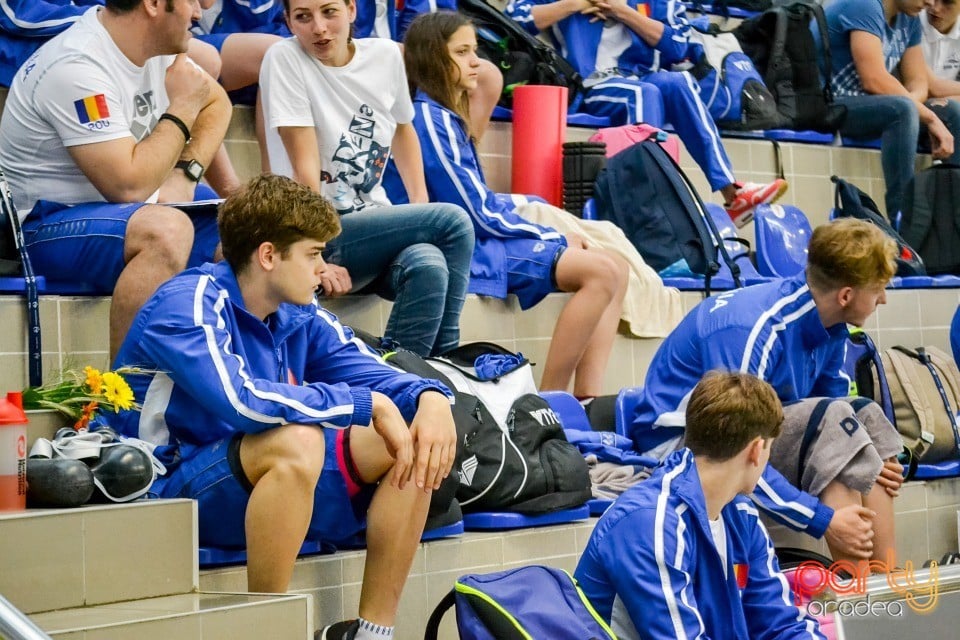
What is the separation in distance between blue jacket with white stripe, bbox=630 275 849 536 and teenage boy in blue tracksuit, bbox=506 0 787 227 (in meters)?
2.03

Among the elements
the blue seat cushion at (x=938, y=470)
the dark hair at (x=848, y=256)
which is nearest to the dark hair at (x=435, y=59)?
the dark hair at (x=848, y=256)

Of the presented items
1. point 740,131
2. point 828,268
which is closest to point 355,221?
point 828,268

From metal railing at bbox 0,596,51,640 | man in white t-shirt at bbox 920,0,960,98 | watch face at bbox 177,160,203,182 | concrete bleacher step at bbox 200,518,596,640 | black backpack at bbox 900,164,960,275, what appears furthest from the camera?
man in white t-shirt at bbox 920,0,960,98

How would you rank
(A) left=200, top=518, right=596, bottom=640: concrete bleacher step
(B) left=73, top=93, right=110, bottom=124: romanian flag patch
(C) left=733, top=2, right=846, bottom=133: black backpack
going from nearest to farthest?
(A) left=200, top=518, right=596, bottom=640: concrete bleacher step
(B) left=73, top=93, right=110, bottom=124: romanian flag patch
(C) left=733, top=2, right=846, bottom=133: black backpack

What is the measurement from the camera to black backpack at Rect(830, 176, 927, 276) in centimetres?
671

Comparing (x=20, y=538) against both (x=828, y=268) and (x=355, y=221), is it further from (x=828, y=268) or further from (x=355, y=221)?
(x=828, y=268)

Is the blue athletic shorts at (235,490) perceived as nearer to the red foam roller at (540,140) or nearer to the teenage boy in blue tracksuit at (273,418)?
the teenage boy in blue tracksuit at (273,418)

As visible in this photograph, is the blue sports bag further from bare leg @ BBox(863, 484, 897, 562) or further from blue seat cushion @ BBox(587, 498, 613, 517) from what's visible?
bare leg @ BBox(863, 484, 897, 562)

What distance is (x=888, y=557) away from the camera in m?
4.47

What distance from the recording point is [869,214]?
271 inches

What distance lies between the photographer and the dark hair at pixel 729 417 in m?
3.24

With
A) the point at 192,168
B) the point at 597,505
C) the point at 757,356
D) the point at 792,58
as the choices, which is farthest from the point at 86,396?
the point at 792,58

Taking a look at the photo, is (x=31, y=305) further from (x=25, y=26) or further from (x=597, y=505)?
(x=597, y=505)

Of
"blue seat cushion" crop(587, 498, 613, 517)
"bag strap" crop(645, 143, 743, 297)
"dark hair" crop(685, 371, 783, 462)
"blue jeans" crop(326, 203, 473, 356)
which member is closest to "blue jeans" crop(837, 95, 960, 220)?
"bag strap" crop(645, 143, 743, 297)
